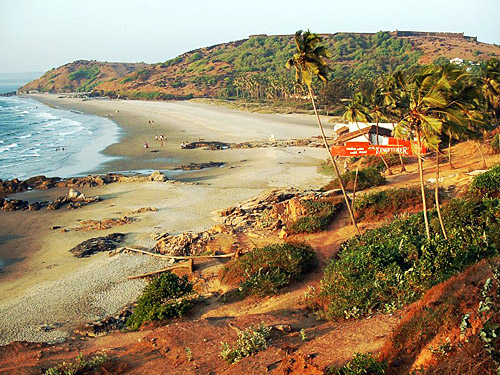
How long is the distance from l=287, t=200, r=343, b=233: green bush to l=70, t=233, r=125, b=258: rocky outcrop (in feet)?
28.9

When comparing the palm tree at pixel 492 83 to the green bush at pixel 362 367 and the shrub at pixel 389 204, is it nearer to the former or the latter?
the shrub at pixel 389 204

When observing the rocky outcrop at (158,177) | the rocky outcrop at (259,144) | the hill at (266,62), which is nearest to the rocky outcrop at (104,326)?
the rocky outcrop at (158,177)

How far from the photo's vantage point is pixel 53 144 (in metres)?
55.8

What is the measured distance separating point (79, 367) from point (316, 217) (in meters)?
11.6

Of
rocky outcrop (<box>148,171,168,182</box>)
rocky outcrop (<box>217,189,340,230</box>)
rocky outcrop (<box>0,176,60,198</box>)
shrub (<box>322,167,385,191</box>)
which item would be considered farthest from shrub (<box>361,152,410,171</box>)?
rocky outcrop (<box>0,176,60,198</box>)

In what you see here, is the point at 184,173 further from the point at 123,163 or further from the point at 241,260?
the point at 241,260

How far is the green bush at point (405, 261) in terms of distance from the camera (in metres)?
11.2

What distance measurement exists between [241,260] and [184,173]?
902 inches

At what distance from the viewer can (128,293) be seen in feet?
53.8

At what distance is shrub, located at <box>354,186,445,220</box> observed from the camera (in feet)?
62.0

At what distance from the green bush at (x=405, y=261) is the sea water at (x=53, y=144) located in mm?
31845

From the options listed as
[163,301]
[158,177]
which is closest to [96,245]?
[163,301]

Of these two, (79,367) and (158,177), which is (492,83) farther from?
(79,367)

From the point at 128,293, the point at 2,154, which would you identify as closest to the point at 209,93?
the point at 2,154
